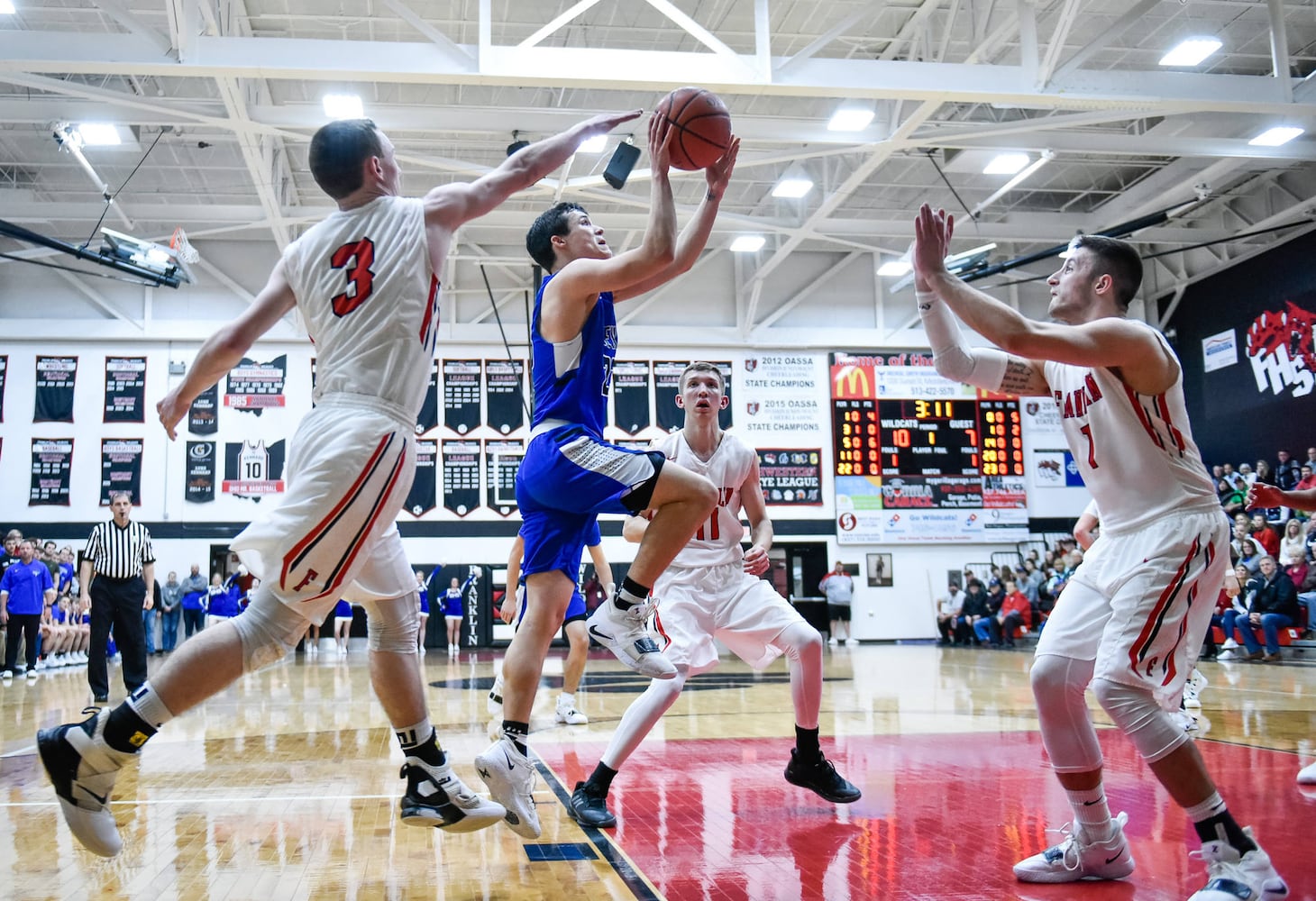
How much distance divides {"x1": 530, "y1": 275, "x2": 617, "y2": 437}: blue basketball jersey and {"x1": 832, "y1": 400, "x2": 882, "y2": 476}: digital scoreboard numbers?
61.5 feet

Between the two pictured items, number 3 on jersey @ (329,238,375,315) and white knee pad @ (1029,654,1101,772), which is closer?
number 3 on jersey @ (329,238,375,315)

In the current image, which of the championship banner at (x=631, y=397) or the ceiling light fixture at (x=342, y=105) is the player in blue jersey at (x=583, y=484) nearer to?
the ceiling light fixture at (x=342, y=105)

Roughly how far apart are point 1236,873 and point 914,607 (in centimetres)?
1973

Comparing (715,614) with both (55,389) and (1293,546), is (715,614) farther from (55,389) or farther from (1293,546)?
(55,389)

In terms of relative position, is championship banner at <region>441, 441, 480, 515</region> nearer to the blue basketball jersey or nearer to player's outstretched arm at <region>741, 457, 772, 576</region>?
player's outstretched arm at <region>741, 457, 772, 576</region>

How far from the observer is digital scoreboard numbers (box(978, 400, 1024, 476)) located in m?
22.0

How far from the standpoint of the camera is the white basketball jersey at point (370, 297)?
9.62 ft

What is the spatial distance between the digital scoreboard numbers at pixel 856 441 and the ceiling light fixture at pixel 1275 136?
911cm

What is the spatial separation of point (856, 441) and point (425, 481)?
9219 mm

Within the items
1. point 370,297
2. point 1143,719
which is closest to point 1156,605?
point 1143,719

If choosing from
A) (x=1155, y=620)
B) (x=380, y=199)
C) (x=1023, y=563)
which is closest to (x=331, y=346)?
(x=380, y=199)

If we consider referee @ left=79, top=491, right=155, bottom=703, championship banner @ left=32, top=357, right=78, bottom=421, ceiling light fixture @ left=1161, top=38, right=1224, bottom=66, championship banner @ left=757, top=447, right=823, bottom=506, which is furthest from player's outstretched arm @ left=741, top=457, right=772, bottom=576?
championship banner @ left=32, top=357, right=78, bottom=421

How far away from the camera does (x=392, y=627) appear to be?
315cm

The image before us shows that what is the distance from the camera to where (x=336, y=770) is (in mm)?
5344
